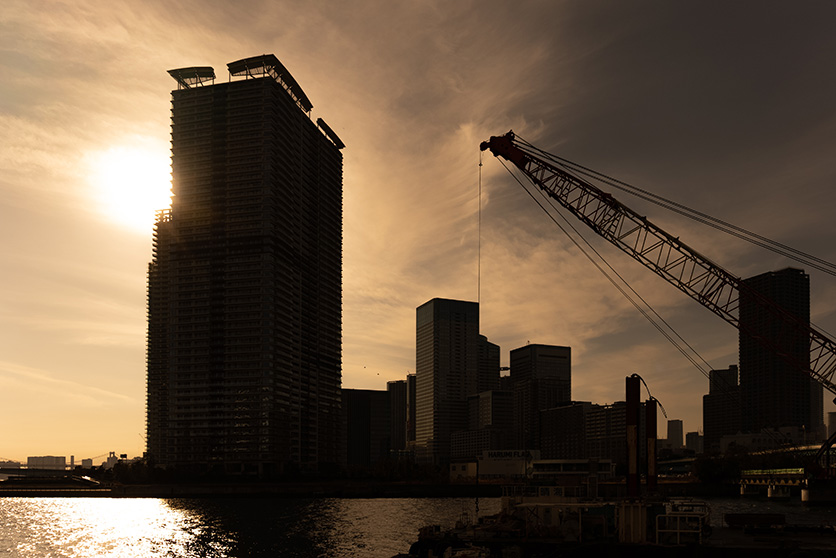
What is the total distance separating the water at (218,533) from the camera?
11538 centimetres

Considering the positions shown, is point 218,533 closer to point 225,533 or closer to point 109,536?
point 225,533

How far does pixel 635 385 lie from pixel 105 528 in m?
127

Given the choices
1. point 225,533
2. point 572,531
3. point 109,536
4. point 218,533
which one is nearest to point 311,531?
point 225,533

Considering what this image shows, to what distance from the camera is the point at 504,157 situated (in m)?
118

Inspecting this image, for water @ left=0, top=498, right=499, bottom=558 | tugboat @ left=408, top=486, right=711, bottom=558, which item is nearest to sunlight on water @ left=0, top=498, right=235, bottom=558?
water @ left=0, top=498, right=499, bottom=558

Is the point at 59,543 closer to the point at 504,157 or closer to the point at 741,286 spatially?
the point at 504,157

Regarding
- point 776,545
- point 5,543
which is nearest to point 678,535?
point 776,545

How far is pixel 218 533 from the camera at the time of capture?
453 ft

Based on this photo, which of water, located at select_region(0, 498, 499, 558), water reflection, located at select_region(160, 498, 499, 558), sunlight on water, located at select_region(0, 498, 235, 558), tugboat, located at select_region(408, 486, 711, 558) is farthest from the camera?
sunlight on water, located at select_region(0, 498, 235, 558)

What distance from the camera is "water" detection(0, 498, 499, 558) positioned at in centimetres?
11538

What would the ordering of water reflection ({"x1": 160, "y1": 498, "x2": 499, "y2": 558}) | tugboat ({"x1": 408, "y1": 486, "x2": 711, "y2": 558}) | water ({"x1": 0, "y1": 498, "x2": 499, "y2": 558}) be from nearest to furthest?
tugboat ({"x1": 408, "y1": 486, "x2": 711, "y2": 558}), water reflection ({"x1": 160, "y1": 498, "x2": 499, "y2": 558}), water ({"x1": 0, "y1": 498, "x2": 499, "y2": 558})

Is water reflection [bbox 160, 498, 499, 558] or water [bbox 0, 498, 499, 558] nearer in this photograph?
water reflection [bbox 160, 498, 499, 558]

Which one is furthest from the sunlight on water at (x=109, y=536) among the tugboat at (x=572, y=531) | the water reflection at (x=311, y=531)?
the tugboat at (x=572, y=531)

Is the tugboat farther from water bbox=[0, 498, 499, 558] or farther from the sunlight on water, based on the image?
the sunlight on water
